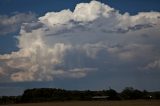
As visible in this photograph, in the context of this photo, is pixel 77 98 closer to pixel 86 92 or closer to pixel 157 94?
pixel 86 92

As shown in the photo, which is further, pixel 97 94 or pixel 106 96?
Answer: pixel 97 94

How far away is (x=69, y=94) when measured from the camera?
18362 cm

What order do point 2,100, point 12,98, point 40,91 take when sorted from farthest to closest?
point 40,91
point 12,98
point 2,100

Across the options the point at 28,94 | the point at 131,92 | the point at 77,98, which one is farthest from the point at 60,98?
the point at 131,92

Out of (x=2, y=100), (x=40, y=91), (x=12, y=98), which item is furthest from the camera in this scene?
(x=40, y=91)

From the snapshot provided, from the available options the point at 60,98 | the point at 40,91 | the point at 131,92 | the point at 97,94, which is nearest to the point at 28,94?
the point at 40,91

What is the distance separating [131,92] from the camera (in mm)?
187250

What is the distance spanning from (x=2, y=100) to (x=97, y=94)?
1996 inches

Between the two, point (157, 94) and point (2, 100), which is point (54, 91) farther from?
point (157, 94)

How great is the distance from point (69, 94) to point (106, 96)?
55.1 ft

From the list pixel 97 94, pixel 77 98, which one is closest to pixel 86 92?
pixel 97 94

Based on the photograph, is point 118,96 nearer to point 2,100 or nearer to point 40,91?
point 40,91

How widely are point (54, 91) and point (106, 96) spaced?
2553 centimetres

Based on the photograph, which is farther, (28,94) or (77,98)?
(28,94)
